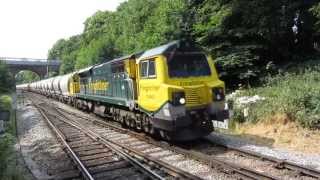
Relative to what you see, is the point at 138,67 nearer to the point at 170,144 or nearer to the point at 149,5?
the point at 170,144

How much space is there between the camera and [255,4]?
22.3 metres

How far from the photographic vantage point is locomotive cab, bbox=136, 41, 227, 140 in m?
12.7

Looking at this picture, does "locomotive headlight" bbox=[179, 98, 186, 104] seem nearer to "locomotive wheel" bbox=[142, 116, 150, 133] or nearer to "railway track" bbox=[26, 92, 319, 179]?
"railway track" bbox=[26, 92, 319, 179]

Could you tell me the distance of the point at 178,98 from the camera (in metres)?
12.7

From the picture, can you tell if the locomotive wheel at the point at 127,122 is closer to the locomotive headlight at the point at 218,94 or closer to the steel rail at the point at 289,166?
the locomotive headlight at the point at 218,94

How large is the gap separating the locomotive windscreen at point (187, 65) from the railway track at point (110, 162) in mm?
2937

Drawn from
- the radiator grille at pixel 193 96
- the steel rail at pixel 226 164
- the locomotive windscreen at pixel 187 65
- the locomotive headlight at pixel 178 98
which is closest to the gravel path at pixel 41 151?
the steel rail at pixel 226 164

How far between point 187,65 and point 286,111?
4.18 m

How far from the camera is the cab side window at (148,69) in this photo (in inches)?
543

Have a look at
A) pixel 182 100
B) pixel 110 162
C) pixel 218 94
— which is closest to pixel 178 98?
pixel 182 100

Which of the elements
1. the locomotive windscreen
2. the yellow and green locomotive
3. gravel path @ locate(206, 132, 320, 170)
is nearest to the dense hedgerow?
gravel path @ locate(206, 132, 320, 170)

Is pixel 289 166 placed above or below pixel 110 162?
above

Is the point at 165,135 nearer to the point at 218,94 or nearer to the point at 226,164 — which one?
the point at 218,94

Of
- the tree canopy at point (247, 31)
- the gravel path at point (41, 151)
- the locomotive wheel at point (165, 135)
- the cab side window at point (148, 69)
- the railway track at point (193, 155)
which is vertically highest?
the tree canopy at point (247, 31)
